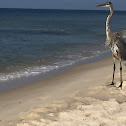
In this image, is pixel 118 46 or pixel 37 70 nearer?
pixel 118 46

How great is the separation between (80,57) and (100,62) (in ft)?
4.94

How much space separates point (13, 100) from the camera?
26.6ft

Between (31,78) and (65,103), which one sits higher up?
(65,103)

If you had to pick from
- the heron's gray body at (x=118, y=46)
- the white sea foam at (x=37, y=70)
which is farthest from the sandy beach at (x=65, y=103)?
the white sea foam at (x=37, y=70)

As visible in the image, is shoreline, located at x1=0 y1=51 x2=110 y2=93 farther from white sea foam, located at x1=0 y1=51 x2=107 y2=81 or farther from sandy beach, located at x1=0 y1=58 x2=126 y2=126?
sandy beach, located at x1=0 y1=58 x2=126 y2=126

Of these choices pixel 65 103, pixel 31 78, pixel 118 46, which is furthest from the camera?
pixel 31 78

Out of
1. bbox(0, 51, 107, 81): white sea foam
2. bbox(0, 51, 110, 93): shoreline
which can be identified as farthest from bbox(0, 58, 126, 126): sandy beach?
bbox(0, 51, 107, 81): white sea foam

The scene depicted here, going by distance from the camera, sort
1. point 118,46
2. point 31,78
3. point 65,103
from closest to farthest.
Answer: point 65,103, point 118,46, point 31,78

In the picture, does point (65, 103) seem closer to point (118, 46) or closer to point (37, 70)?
point (118, 46)

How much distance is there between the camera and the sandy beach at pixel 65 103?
604 centimetres

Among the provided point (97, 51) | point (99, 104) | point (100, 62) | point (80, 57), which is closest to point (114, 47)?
point (99, 104)

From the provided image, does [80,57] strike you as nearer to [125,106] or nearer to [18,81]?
[18,81]

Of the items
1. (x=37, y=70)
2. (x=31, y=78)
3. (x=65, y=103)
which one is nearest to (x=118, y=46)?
(x=65, y=103)

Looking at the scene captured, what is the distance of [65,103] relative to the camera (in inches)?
281
